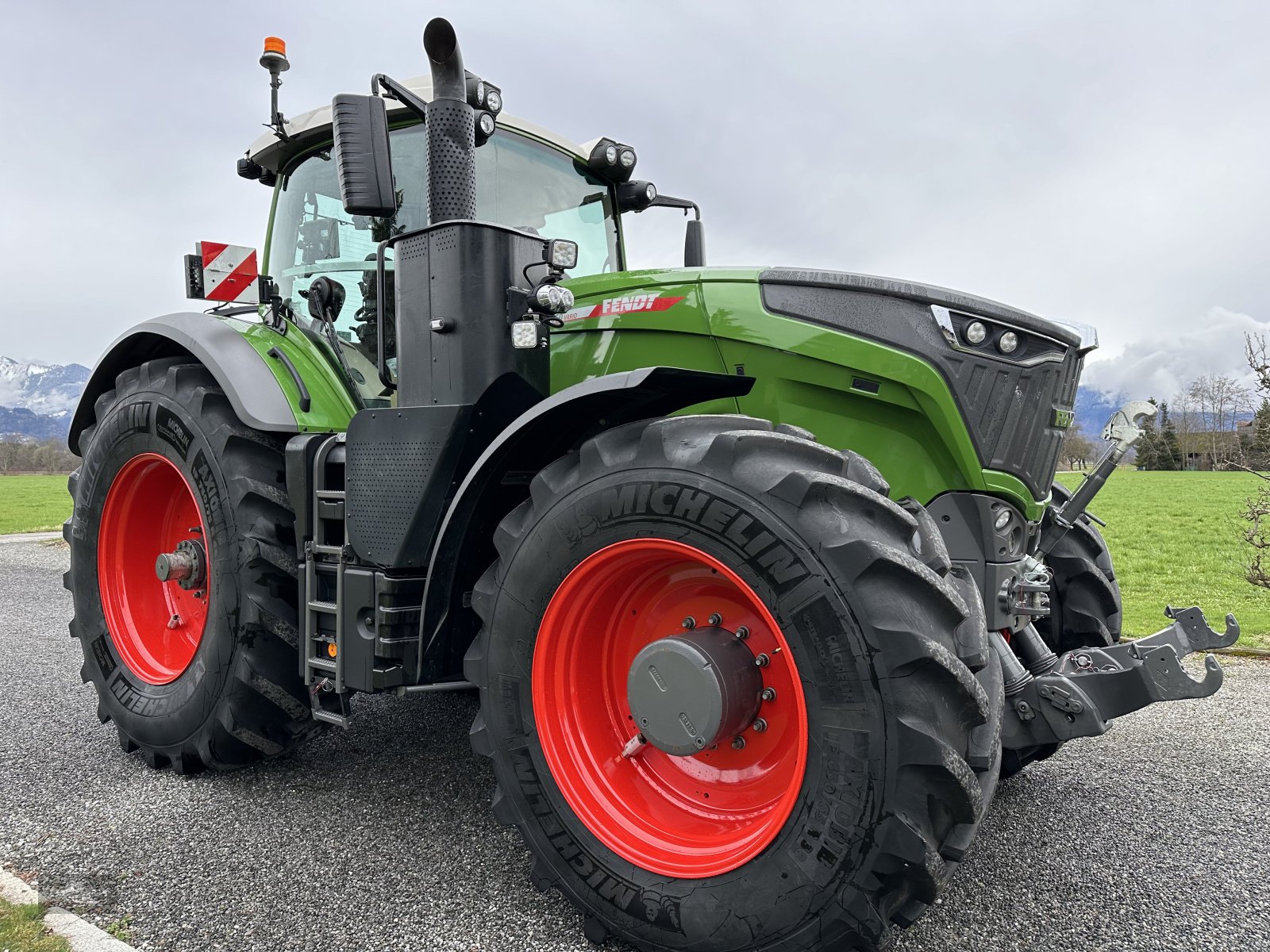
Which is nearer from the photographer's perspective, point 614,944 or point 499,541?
point 614,944

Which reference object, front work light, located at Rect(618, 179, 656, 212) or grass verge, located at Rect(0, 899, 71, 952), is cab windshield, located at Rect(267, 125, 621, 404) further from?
grass verge, located at Rect(0, 899, 71, 952)

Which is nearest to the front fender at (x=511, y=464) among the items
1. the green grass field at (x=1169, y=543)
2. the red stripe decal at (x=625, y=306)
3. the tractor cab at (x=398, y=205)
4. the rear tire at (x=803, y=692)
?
the rear tire at (x=803, y=692)

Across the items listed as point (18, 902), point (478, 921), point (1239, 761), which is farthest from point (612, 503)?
point (1239, 761)

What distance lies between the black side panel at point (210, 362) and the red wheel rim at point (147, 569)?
1.64 feet

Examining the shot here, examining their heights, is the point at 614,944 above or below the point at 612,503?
below

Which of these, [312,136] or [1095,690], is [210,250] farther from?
[1095,690]

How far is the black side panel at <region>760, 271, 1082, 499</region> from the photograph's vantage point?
2.60 meters

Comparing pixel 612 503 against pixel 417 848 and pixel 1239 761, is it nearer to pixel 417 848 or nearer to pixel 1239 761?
pixel 417 848

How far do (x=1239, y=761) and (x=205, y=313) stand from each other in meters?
4.83

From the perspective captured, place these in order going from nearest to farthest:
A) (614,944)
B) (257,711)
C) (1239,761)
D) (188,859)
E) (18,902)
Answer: (614,944)
(18,902)
(188,859)
(257,711)
(1239,761)

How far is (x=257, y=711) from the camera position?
10.9 ft

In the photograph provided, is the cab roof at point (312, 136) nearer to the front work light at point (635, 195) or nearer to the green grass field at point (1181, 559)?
the front work light at point (635, 195)

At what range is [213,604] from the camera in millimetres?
3420

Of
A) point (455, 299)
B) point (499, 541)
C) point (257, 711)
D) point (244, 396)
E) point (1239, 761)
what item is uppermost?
point (455, 299)
